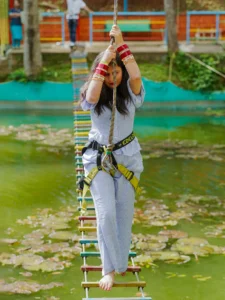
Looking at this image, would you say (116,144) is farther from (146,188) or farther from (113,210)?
(146,188)

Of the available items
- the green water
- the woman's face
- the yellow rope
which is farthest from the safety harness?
the yellow rope

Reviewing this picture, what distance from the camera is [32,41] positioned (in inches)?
481

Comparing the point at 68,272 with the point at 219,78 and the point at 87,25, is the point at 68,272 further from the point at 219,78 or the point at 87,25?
the point at 87,25

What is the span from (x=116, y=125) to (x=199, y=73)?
31.5ft

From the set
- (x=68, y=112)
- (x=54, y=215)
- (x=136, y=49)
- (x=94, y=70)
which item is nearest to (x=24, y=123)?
(x=68, y=112)

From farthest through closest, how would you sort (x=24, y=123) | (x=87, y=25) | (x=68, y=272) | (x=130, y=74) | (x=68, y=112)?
(x=87, y=25) < (x=68, y=112) < (x=24, y=123) < (x=68, y=272) < (x=130, y=74)

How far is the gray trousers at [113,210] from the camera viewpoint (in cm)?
288

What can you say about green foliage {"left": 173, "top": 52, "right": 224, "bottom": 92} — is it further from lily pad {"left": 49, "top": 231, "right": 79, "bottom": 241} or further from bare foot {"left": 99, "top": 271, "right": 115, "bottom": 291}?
bare foot {"left": 99, "top": 271, "right": 115, "bottom": 291}

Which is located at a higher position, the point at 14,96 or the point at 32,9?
the point at 32,9

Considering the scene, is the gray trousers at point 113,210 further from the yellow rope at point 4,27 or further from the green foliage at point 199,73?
the yellow rope at point 4,27

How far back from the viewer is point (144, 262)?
431cm

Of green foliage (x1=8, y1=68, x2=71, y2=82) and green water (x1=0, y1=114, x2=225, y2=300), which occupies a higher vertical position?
green foliage (x1=8, y1=68, x2=71, y2=82)

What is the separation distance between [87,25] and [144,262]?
10.1m

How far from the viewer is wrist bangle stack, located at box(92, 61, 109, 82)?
2.85 metres
